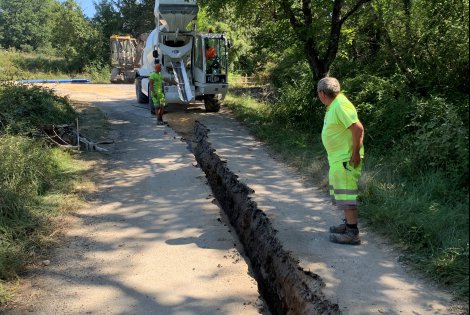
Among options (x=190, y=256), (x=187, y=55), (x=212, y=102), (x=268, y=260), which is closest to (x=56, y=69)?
(x=187, y=55)

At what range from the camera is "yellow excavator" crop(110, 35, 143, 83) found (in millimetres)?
29422

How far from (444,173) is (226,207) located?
11.3 feet

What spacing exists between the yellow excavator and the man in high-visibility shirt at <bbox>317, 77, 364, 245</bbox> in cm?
2647

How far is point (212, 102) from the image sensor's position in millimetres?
15000

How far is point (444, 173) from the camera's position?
6.25 m

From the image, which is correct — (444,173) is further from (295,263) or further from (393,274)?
(295,263)

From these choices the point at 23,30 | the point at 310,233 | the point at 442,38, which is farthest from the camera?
the point at 23,30

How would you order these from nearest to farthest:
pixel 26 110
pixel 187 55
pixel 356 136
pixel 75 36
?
pixel 356 136 < pixel 26 110 < pixel 187 55 < pixel 75 36

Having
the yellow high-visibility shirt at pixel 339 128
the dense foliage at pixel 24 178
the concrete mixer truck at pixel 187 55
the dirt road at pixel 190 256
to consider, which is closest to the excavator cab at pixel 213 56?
the concrete mixer truck at pixel 187 55

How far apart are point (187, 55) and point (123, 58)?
16338 mm

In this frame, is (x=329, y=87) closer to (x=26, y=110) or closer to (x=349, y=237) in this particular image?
(x=349, y=237)

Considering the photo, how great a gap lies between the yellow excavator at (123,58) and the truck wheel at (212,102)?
15.9 metres

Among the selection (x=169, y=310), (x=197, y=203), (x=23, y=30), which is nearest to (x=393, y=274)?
(x=169, y=310)

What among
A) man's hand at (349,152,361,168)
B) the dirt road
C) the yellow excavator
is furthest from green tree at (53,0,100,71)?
man's hand at (349,152,361,168)
